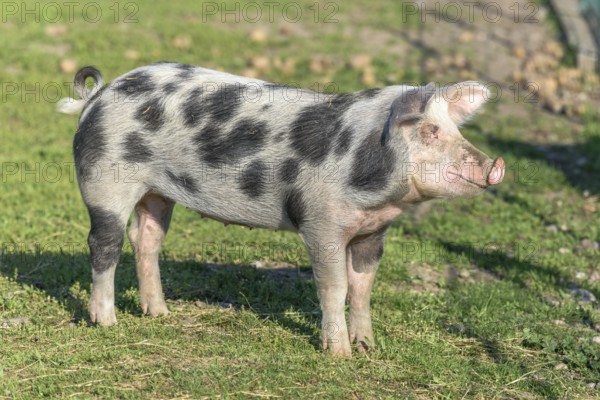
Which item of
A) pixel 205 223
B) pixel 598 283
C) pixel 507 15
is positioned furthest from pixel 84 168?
pixel 507 15

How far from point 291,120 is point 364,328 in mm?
1371

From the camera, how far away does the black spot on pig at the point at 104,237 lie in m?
6.36

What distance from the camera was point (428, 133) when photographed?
5629 mm

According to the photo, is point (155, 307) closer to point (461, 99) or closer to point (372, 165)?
point (372, 165)

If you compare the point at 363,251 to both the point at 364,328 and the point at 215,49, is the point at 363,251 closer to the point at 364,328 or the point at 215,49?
the point at 364,328

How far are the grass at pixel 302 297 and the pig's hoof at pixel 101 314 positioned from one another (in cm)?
9

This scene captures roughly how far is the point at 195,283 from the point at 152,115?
160 centimetres

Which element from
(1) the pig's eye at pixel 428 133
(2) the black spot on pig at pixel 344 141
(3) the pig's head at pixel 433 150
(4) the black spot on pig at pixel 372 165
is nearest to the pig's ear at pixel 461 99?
(3) the pig's head at pixel 433 150

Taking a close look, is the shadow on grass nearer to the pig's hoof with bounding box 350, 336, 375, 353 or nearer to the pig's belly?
the pig's hoof with bounding box 350, 336, 375, 353

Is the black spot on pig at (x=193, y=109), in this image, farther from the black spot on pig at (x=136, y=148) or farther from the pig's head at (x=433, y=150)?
the pig's head at (x=433, y=150)

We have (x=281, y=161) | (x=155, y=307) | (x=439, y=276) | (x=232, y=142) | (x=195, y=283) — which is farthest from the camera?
(x=439, y=276)

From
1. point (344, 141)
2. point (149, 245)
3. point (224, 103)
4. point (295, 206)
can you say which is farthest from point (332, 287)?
point (149, 245)

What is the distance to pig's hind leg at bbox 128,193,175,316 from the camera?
22.1ft

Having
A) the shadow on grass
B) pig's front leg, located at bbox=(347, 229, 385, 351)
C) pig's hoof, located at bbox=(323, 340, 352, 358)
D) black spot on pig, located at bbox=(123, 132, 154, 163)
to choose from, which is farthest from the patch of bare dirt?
black spot on pig, located at bbox=(123, 132, 154, 163)
